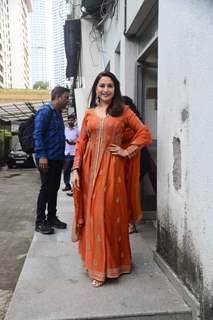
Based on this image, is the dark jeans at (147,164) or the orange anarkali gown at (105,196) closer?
the orange anarkali gown at (105,196)

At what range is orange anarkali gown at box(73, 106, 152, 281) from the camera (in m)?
3.72

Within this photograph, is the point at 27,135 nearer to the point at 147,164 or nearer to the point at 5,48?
the point at 147,164

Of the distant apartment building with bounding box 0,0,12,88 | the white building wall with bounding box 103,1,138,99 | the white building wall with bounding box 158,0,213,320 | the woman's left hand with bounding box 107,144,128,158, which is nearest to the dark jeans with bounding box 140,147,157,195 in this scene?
the white building wall with bounding box 158,0,213,320

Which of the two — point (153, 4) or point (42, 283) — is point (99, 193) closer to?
point (42, 283)

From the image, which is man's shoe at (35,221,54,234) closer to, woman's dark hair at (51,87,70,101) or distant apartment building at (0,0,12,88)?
woman's dark hair at (51,87,70,101)

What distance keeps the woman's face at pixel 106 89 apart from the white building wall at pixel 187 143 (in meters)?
0.47

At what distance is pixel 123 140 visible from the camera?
404cm

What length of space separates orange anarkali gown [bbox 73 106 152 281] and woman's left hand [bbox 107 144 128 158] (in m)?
0.03

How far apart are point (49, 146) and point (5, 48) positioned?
11078 centimetres

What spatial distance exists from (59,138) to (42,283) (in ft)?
7.32

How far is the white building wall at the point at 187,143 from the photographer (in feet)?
9.27

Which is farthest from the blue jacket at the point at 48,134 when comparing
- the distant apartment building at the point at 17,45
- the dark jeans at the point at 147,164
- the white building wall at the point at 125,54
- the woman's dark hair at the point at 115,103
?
the distant apartment building at the point at 17,45

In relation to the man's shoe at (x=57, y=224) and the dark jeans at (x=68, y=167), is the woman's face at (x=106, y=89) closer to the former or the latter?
the man's shoe at (x=57, y=224)

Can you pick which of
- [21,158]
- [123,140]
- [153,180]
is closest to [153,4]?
[123,140]
